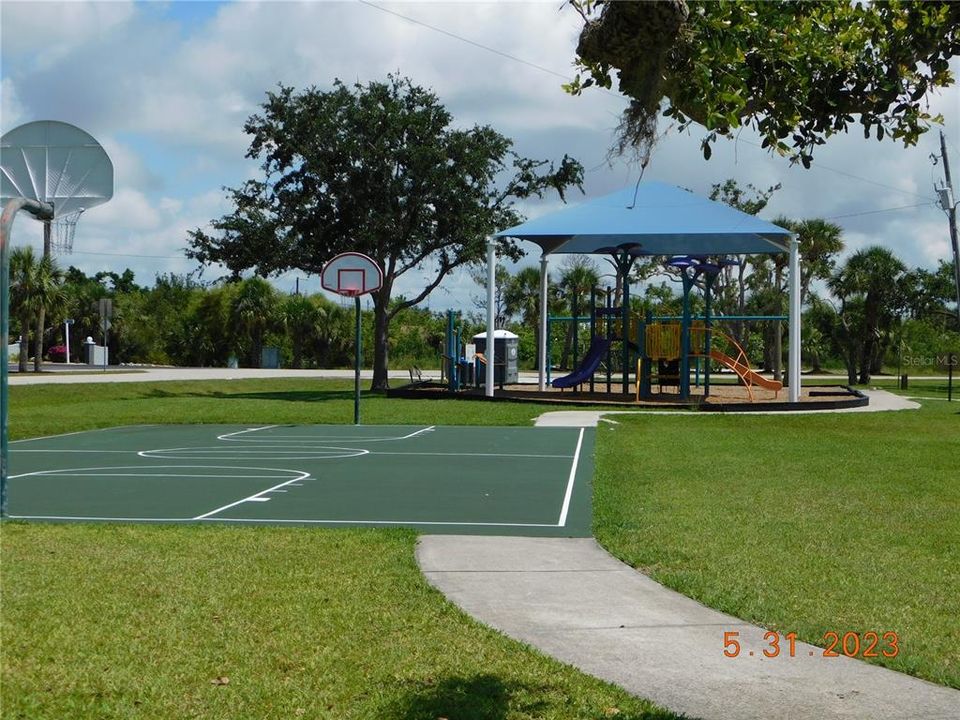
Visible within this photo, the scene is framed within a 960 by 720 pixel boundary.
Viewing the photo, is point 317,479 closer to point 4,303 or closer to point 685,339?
point 4,303

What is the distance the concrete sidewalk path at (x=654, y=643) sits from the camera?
568cm

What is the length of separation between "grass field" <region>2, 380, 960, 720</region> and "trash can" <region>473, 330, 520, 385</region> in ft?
85.2

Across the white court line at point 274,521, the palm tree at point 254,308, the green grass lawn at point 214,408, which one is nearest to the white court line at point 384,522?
the white court line at point 274,521

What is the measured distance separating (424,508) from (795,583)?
4850 mm

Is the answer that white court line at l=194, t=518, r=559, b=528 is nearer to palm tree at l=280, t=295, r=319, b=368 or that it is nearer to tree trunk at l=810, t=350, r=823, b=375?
tree trunk at l=810, t=350, r=823, b=375

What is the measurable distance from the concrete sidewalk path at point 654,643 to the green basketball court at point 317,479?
176cm

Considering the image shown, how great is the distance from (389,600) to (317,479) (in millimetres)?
7294

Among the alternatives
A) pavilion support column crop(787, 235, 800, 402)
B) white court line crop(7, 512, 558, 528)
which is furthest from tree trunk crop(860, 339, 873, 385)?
white court line crop(7, 512, 558, 528)

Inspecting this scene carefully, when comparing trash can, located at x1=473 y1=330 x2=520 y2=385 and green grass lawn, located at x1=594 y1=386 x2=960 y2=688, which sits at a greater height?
trash can, located at x1=473 y1=330 x2=520 y2=385

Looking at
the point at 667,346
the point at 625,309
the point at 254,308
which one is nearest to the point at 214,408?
the point at 625,309

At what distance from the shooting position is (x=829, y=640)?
266 inches

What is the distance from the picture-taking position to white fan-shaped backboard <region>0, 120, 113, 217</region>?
11352 millimetres

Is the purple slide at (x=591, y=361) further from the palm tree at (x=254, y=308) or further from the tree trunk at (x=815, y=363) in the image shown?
the palm tree at (x=254, y=308)
